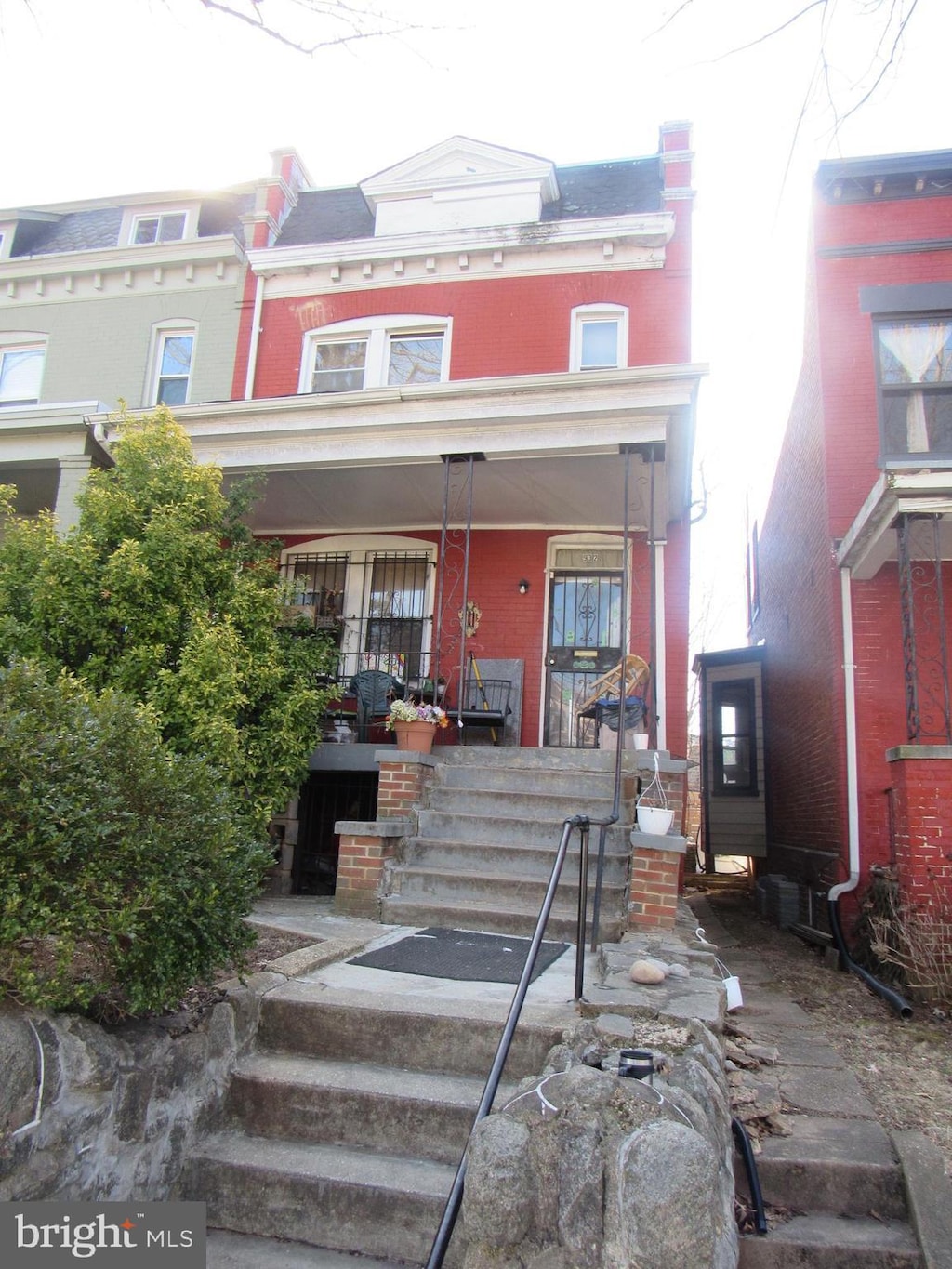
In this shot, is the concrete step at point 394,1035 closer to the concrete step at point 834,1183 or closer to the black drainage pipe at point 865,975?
the concrete step at point 834,1183

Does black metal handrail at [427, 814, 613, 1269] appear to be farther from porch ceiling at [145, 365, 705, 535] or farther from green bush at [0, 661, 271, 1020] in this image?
porch ceiling at [145, 365, 705, 535]

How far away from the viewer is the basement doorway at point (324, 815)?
7.42 metres

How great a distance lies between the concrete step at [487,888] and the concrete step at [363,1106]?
6.31 ft

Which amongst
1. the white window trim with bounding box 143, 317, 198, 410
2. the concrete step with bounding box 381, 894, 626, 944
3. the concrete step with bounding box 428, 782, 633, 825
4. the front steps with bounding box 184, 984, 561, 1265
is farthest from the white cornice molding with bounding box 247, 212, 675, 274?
the front steps with bounding box 184, 984, 561, 1265

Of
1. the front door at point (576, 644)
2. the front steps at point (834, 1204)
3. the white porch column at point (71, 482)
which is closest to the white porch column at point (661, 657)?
the front door at point (576, 644)

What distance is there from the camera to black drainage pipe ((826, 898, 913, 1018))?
4719mm

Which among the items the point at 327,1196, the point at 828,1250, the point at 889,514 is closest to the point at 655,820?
the point at 828,1250

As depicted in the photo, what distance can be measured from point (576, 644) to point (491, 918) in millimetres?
4248

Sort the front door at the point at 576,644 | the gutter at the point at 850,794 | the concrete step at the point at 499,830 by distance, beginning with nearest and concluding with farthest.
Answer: the concrete step at the point at 499,830 → the gutter at the point at 850,794 → the front door at the point at 576,644

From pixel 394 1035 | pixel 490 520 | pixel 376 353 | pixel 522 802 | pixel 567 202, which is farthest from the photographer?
pixel 567 202

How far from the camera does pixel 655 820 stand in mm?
4719

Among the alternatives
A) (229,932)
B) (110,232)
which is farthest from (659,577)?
(110,232)

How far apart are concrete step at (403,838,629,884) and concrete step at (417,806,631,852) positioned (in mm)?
76

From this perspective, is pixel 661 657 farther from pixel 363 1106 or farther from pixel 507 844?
pixel 363 1106
